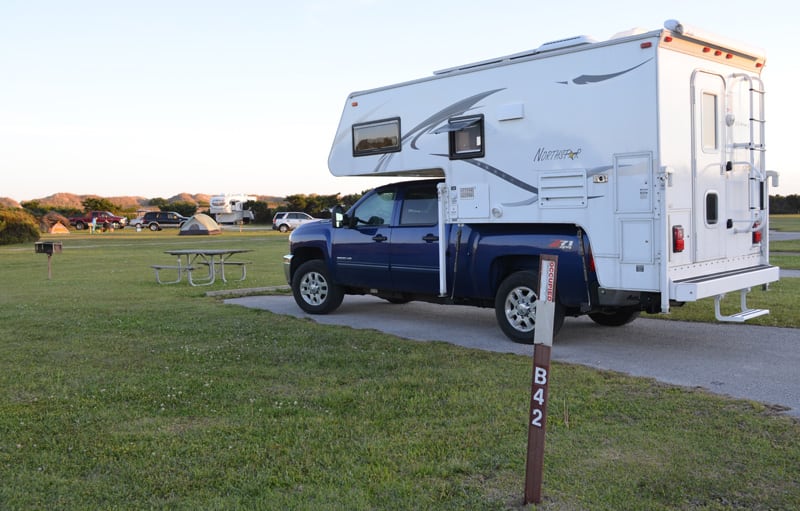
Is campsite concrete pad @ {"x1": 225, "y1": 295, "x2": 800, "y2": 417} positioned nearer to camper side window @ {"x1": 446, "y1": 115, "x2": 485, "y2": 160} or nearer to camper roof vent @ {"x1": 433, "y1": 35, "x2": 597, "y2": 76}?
camper side window @ {"x1": 446, "y1": 115, "x2": 485, "y2": 160}

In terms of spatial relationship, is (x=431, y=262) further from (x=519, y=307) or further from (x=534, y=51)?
(x=534, y=51)

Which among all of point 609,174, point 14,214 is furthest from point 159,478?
point 14,214

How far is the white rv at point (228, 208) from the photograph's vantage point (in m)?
65.4

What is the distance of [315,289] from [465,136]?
3.52 m

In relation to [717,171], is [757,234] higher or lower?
lower

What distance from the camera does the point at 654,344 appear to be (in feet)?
27.8

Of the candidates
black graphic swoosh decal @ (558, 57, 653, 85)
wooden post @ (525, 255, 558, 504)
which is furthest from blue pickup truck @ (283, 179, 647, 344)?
wooden post @ (525, 255, 558, 504)

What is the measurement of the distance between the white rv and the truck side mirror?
55.3 metres

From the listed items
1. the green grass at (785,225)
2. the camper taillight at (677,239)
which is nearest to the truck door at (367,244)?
the camper taillight at (677,239)

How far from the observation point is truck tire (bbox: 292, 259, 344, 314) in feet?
36.3

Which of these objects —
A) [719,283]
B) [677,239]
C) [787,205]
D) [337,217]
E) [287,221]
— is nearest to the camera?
[677,239]

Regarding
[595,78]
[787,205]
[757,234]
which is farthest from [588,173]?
[787,205]

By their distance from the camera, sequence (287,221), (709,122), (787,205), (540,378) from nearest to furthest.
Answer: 1. (540,378)
2. (709,122)
3. (287,221)
4. (787,205)

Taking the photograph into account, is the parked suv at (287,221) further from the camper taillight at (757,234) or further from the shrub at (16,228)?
the camper taillight at (757,234)
